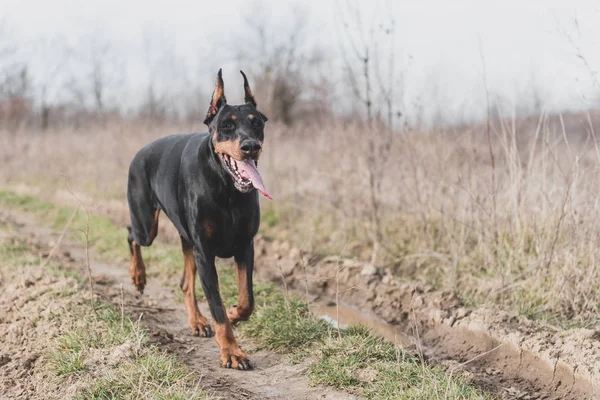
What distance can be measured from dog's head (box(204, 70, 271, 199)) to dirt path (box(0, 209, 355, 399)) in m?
1.19

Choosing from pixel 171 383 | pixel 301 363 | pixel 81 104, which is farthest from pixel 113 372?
pixel 81 104

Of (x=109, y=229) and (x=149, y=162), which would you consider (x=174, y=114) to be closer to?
(x=109, y=229)

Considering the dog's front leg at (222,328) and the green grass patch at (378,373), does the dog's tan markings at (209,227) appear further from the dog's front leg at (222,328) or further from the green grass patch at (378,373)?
the green grass patch at (378,373)

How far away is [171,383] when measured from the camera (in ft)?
10.4

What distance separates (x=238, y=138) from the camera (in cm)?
351

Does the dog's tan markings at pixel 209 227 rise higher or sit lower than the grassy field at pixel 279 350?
higher

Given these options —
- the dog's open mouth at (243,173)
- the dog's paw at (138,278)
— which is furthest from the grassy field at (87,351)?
the dog's open mouth at (243,173)

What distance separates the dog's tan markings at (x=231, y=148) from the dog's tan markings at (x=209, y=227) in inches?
19.3

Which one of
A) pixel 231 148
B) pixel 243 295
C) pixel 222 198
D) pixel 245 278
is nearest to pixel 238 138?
pixel 231 148

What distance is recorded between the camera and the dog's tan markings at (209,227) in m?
3.81

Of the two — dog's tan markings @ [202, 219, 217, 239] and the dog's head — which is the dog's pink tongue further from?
dog's tan markings @ [202, 219, 217, 239]

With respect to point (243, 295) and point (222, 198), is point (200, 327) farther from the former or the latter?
point (222, 198)

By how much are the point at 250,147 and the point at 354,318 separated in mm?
2583

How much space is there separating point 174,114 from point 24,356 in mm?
16463
